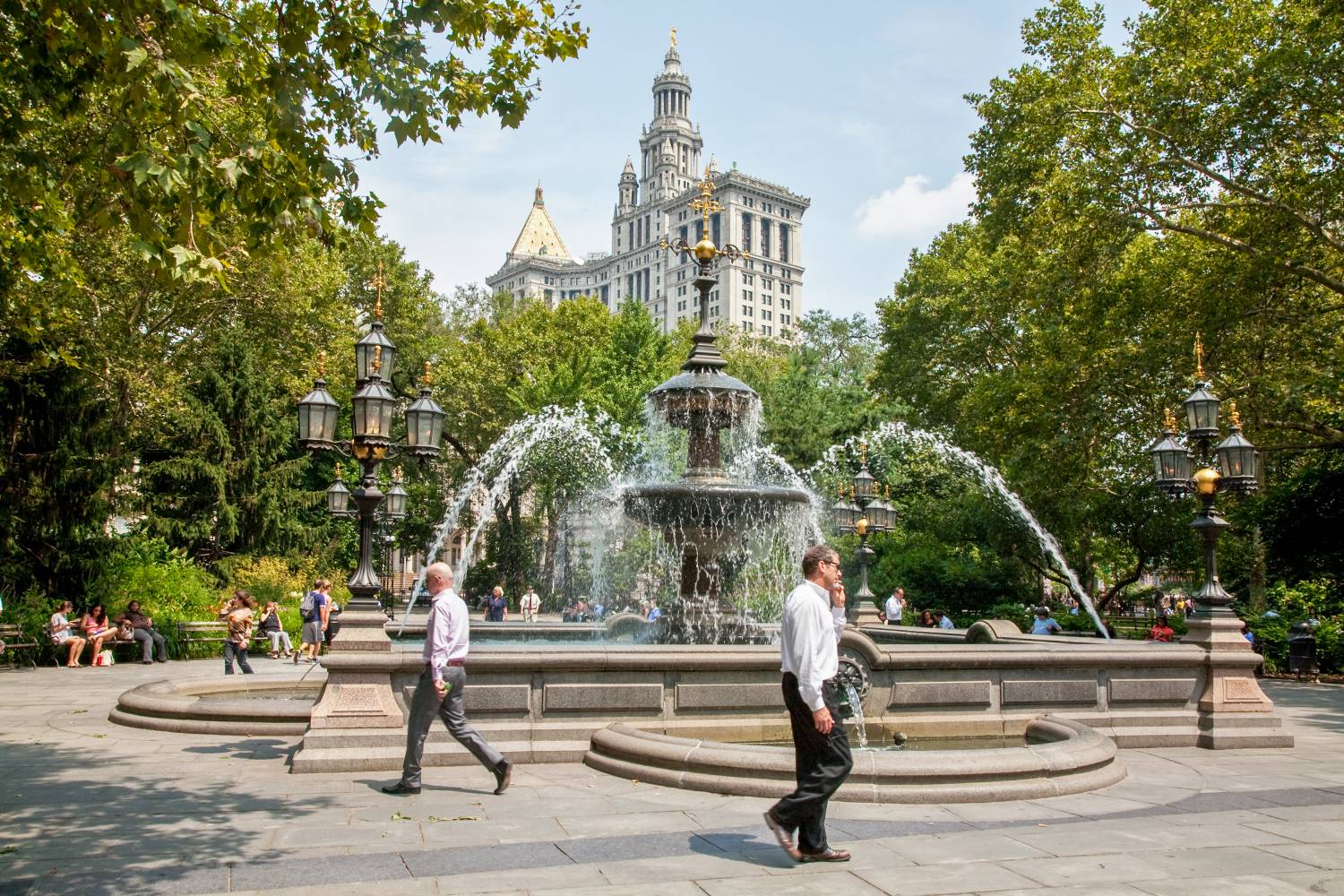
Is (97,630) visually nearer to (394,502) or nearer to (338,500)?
(338,500)

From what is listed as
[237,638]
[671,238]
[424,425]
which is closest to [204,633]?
[237,638]

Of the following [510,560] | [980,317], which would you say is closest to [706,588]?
[980,317]

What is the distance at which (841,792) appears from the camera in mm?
8070

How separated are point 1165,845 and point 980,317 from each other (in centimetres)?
3095

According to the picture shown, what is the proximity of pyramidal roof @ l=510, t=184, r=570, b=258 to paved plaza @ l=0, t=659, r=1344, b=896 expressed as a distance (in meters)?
174

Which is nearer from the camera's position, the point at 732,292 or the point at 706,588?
the point at 706,588

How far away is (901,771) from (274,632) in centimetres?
1771

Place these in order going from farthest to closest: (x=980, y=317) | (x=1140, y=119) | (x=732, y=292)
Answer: (x=732, y=292), (x=980, y=317), (x=1140, y=119)

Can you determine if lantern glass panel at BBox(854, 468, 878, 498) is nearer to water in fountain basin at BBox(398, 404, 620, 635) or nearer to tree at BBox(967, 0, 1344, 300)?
tree at BBox(967, 0, 1344, 300)

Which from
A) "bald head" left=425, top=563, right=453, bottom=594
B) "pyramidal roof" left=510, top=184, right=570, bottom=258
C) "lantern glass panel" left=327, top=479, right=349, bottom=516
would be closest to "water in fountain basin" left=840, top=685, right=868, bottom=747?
"bald head" left=425, top=563, right=453, bottom=594

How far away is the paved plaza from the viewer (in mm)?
5832

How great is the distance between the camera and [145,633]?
22.4 meters

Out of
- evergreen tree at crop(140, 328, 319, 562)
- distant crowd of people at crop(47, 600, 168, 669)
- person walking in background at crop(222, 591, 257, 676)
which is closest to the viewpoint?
person walking in background at crop(222, 591, 257, 676)

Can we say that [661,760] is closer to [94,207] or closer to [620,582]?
[94,207]
